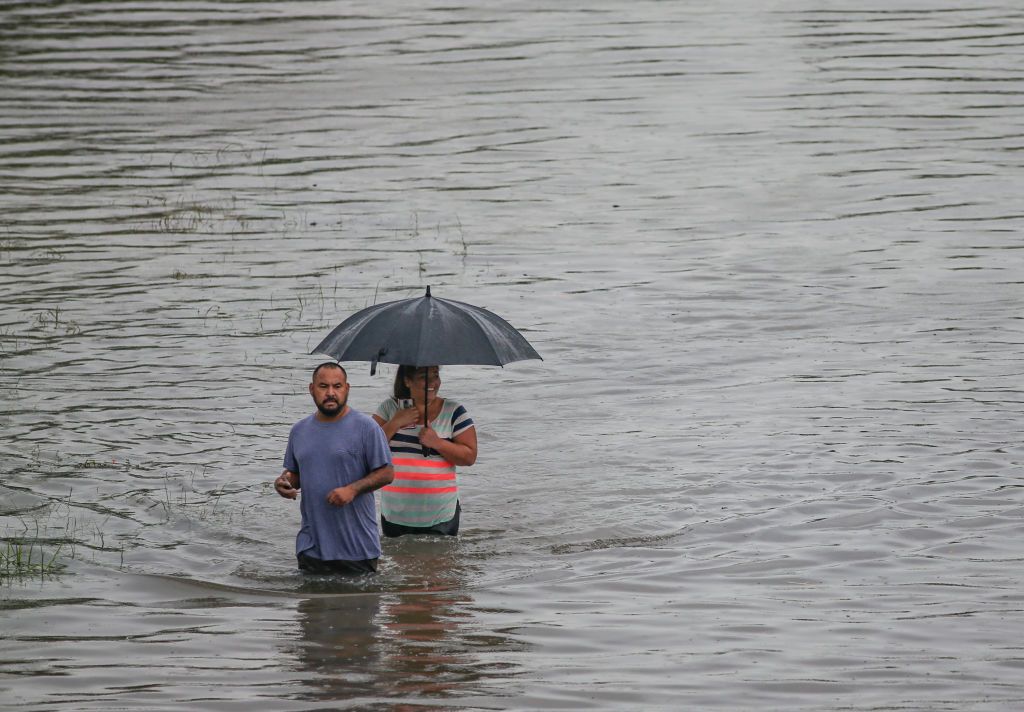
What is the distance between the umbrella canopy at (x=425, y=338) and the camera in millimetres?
8820

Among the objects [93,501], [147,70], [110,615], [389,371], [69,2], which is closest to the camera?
[110,615]

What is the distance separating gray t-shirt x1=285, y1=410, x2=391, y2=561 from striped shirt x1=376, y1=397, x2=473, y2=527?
63 cm

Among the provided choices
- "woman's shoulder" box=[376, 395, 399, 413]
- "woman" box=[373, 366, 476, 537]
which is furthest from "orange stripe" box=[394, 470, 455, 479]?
"woman's shoulder" box=[376, 395, 399, 413]

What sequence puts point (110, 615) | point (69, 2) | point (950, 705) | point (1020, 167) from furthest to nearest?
point (69, 2)
point (1020, 167)
point (110, 615)
point (950, 705)

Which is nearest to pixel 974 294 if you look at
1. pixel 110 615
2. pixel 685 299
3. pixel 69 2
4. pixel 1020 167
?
pixel 685 299

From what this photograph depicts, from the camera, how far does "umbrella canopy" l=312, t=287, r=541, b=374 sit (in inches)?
347

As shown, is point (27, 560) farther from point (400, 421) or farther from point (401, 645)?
point (401, 645)

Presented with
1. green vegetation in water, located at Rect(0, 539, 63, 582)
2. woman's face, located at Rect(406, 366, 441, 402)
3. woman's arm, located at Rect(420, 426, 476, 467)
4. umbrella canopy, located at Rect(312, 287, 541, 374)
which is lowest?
green vegetation in water, located at Rect(0, 539, 63, 582)

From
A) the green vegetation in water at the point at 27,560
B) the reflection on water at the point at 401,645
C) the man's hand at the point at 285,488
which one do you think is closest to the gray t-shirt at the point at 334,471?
the man's hand at the point at 285,488

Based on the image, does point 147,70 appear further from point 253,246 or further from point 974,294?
point 974,294

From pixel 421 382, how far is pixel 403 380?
130 mm

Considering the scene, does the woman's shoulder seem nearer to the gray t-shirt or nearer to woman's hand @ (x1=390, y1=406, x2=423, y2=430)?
woman's hand @ (x1=390, y1=406, x2=423, y2=430)

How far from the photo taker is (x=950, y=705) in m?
6.91

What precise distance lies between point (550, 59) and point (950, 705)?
20528 mm
